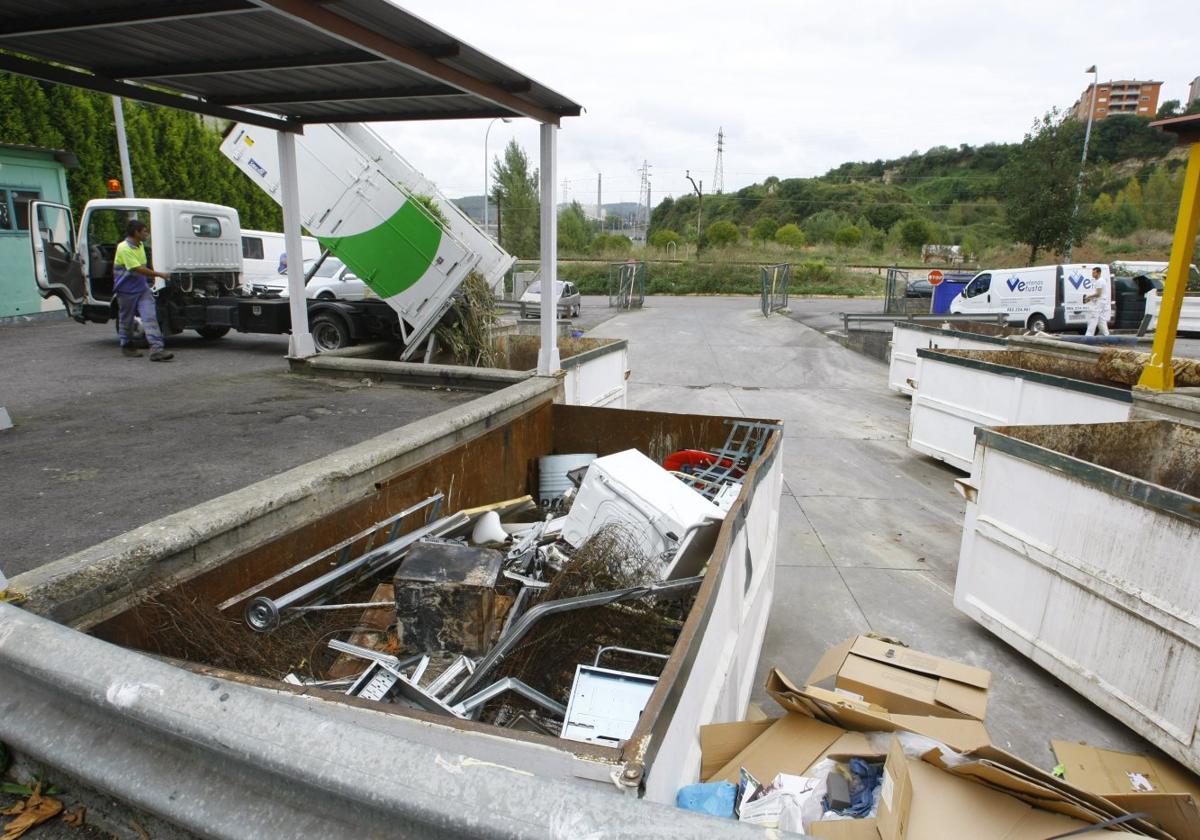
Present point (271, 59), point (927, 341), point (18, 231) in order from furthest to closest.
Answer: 1. point (18, 231)
2. point (927, 341)
3. point (271, 59)

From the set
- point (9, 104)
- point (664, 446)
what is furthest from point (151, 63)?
point (9, 104)

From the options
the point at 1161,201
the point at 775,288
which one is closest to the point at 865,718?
the point at 775,288

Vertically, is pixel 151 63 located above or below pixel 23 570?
above

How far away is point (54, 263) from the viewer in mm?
10117

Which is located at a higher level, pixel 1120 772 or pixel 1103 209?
pixel 1103 209

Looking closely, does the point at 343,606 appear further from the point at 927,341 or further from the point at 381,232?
the point at 927,341

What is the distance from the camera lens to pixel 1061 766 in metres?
3.39

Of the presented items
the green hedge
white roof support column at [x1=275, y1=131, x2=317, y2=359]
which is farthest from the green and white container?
the green hedge

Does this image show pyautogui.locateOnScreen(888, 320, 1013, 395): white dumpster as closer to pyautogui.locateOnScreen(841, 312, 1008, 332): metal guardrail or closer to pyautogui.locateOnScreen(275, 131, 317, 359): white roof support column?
pyautogui.locateOnScreen(841, 312, 1008, 332): metal guardrail

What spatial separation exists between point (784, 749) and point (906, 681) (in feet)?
3.26

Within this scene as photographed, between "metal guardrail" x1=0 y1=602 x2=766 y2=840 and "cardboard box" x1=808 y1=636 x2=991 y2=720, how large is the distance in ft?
8.35

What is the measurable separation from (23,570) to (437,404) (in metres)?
3.64

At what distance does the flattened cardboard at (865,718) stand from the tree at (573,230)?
158ft

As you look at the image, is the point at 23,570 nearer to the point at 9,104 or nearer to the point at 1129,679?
the point at 1129,679
